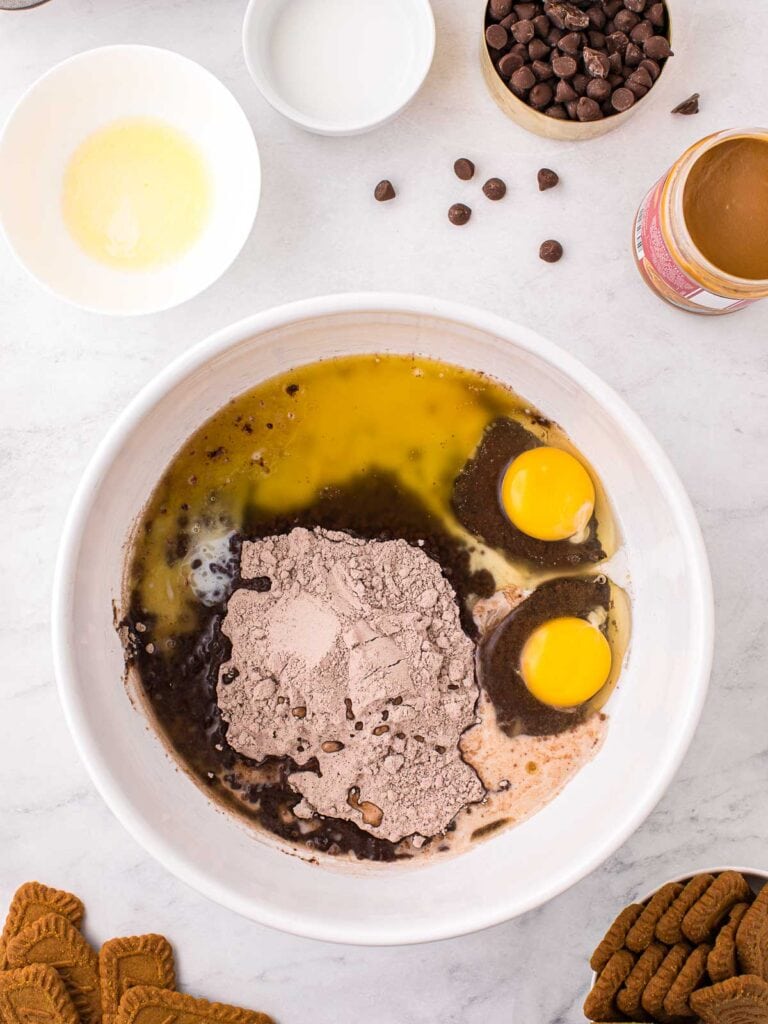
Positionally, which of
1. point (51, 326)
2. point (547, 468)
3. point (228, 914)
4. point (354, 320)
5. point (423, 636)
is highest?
point (51, 326)

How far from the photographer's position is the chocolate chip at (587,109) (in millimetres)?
1259

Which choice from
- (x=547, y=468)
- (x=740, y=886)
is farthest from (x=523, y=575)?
(x=740, y=886)

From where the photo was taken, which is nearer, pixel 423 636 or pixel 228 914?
pixel 423 636

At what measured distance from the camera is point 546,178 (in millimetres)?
1310

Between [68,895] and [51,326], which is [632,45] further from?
[68,895]

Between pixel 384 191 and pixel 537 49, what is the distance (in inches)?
11.9

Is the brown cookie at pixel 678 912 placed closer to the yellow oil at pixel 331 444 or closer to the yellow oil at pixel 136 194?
the yellow oil at pixel 331 444

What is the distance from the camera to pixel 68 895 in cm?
141

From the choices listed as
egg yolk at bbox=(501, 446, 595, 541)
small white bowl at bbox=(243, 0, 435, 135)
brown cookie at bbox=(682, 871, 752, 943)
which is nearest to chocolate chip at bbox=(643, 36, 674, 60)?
small white bowl at bbox=(243, 0, 435, 135)

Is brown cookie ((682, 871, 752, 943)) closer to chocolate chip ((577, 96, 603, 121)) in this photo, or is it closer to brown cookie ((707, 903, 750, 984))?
brown cookie ((707, 903, 750, 984))

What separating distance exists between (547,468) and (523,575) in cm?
17

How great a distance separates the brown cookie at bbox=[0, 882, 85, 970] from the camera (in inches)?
55.1

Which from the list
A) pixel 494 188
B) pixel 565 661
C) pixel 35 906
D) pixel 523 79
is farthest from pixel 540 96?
pixel 35 906

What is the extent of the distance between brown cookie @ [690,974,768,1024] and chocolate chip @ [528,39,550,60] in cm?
136
